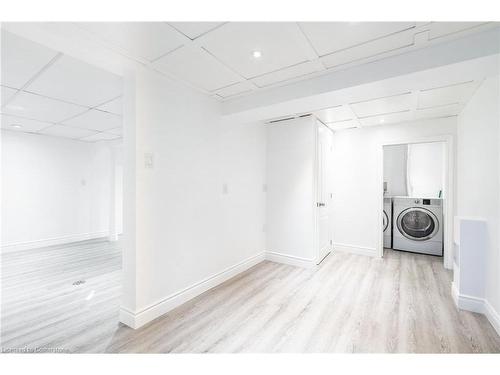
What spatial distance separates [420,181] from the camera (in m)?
5.39

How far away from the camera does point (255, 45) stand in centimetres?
177

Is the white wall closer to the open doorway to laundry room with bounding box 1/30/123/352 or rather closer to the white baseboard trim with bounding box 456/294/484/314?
the open doorway to laundry room with bounding box 1/30/123/352

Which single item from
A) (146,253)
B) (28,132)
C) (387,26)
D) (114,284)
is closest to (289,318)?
(146,253)

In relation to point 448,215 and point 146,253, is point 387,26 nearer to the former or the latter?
point 146,253

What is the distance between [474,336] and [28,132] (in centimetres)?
714

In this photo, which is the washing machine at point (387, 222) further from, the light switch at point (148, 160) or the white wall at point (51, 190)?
the white wall at point (51, 190)

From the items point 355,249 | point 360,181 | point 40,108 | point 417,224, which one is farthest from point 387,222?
point 40,108

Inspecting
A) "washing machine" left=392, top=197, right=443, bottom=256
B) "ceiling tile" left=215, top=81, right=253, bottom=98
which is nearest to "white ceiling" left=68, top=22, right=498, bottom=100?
"ceiling tile" left=215, top=81, right=253, bottom=98

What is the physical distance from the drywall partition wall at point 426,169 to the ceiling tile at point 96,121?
606 cm

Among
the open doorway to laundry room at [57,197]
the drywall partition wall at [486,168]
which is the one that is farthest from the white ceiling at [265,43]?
the drywall partition wall at [486,168]

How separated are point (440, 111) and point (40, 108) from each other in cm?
554

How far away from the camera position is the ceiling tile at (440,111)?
124 inches

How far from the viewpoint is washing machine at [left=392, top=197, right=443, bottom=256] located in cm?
420

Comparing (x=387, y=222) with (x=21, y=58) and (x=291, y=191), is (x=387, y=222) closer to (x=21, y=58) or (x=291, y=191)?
(x=291, y=191)
